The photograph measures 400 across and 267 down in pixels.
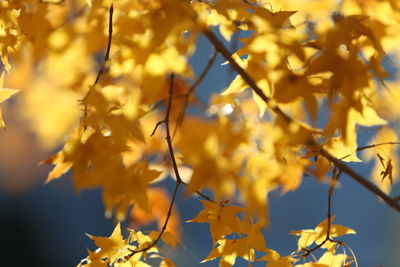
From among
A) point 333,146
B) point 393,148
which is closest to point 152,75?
point 333,146

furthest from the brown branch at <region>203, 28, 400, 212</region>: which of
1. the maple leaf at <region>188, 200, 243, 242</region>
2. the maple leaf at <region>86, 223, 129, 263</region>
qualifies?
the maple leaf at <region>86, 223, 129, 263</region>

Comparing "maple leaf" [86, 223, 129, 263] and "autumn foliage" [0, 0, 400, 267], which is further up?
"autumn foliage" [0, 0, 400, 267]

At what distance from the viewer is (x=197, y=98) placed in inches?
32.0

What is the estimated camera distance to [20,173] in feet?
12.6

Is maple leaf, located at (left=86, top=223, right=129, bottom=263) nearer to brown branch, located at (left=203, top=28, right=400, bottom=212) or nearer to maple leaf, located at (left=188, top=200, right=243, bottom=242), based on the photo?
maple leaf, located at (left=188, top=200, right=243, bottom=242)

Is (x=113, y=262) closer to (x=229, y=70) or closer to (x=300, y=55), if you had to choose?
(x=229, y=70)

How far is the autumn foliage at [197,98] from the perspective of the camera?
65cm

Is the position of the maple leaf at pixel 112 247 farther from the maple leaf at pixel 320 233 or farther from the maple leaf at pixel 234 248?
the maple leaf at pixel 320 233

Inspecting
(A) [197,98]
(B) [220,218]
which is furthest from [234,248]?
(A) [197,98]

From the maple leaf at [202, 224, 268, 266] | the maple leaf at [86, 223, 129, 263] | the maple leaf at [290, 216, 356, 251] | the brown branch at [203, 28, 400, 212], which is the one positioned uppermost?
the brown branch at [203, 28, 400, 212]

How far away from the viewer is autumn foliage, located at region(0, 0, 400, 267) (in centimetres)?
65

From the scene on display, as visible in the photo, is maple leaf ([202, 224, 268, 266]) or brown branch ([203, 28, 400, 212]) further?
maple leaf ([202, 224, 268, 266])

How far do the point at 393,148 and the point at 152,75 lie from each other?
2.39 ft

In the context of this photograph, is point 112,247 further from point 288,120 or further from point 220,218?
point 288,120
